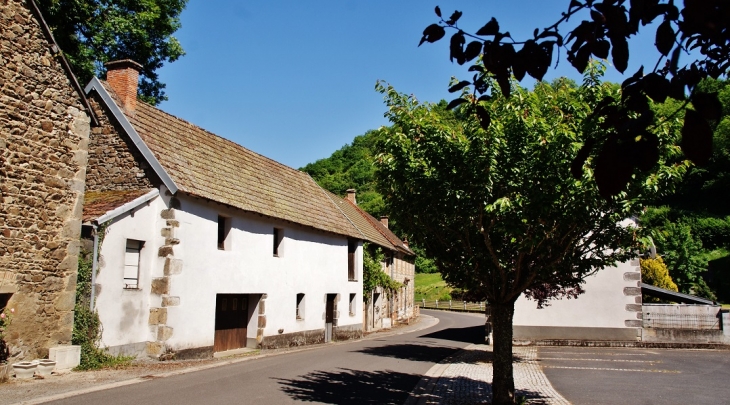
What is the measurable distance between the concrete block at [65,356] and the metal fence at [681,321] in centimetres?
1950

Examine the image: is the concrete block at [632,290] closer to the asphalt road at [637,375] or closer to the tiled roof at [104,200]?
the asphalt road at [637,375]

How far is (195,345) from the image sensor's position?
15820 millimetres

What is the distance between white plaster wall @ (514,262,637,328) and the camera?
835 inches

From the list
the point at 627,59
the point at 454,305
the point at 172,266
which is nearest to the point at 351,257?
the point at 172,266

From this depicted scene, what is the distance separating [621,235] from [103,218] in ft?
37.2

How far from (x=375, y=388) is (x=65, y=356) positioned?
6.80 meters

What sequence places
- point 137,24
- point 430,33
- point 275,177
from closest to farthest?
1. point 430,33
2. point 137,24
3. point 275,177

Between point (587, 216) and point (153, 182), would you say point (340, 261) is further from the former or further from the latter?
point (587, 216)

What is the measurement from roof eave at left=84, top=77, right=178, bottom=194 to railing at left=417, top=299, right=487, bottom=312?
40.2 metres

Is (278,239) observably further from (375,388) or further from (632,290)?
(632,290)

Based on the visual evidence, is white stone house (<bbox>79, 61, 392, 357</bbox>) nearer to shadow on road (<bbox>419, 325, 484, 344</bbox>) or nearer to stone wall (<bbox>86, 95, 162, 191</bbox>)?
stone wall (<bbox>86, 95, 162, 191</bbox>)

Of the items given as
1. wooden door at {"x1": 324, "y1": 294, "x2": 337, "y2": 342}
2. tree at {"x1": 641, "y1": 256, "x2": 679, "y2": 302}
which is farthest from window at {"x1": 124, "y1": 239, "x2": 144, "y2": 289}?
tree at {"x1": 641, "y1": 256, "x2": 679, "y2": 302}

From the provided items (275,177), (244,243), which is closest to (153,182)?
(244,243)

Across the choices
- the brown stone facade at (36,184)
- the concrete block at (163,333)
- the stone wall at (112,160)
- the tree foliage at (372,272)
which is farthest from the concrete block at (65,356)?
the tree foliage at (372,272)
